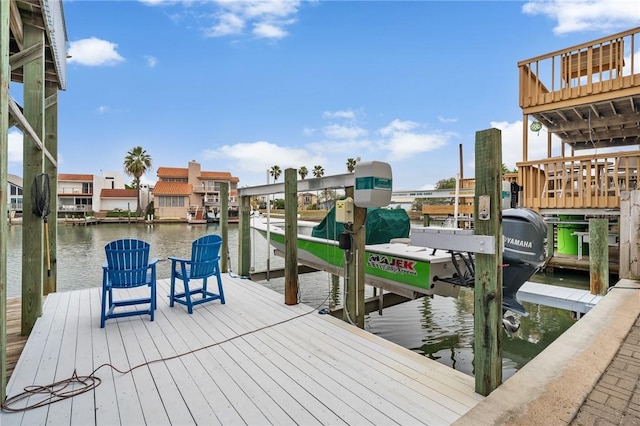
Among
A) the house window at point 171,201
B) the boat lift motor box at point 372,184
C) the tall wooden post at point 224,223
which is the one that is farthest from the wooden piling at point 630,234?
the house window at point 171,201

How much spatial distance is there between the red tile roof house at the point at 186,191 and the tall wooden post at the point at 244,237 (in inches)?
1204

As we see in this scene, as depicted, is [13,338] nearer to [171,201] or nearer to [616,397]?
[616,397]

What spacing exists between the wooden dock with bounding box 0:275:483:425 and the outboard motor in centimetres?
132

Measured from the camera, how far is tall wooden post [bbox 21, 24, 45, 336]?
120 inches

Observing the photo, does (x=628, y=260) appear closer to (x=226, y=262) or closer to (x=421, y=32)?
(x=226, y=262)

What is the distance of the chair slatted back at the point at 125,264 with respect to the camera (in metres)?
3.12

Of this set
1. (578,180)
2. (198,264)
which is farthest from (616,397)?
(578,180)

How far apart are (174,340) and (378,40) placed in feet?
33.9

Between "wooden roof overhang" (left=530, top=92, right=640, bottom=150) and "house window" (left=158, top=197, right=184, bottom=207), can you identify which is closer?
"wooden roof overhang" (left=530, top=92, right=640, bottom=150)

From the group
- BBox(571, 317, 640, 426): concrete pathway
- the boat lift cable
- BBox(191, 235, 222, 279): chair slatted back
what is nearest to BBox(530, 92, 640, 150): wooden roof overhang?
BBox(571, 317, 640, 426): concrete pathway

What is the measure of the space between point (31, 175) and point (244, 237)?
275cm

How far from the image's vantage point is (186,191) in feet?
126

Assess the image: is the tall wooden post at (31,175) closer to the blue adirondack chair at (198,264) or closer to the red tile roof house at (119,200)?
the blue adirondack chair at (198,264)

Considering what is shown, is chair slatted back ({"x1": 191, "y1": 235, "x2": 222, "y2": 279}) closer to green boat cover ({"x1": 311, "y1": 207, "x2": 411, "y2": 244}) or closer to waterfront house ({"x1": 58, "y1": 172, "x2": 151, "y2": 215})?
green boat cover ({"x1": 311, "y1": 207, "x2": 411, "y2": 244})
